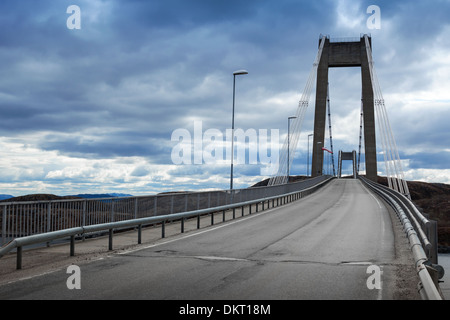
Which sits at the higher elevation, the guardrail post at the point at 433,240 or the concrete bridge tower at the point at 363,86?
the concrete bridge tower at the point at 363,86

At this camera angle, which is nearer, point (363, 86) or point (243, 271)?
point (243, 271)

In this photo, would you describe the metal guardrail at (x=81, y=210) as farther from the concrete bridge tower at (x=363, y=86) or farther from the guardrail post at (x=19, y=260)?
the concrete bridge tower at (x=363, y=86)

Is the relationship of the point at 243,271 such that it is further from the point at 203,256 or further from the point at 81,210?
the point at 81,210

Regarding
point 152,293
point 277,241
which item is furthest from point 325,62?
point 152,293

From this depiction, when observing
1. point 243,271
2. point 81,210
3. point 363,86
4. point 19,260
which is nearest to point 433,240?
point 243,271

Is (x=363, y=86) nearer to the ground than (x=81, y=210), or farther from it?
farther from it

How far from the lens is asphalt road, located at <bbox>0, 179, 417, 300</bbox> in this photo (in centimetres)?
683

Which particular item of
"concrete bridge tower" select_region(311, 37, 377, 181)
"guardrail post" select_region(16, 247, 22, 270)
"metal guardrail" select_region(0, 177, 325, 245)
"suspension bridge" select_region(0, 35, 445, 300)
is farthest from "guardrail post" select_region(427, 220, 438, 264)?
"concrete bridge tower" select_region(311, 37, 377, 181)

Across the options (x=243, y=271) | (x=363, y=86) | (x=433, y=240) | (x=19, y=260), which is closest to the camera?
(x=243, y=271)

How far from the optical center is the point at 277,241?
43.7 feet

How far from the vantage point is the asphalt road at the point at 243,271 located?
6832 millimetres

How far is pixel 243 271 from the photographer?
8.64 m

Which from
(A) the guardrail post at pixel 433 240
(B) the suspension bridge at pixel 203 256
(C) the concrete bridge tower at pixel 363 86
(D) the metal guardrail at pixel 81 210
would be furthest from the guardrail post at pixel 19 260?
(C) the concrete bridge tower at pixel 363 86
